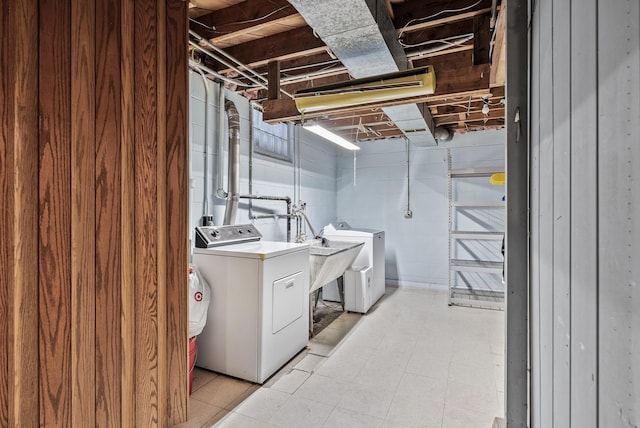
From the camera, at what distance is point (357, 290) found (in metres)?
3.95

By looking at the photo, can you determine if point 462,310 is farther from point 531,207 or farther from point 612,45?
point 612,45

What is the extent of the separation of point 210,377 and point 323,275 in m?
1.31

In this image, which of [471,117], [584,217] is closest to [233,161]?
[584,217]

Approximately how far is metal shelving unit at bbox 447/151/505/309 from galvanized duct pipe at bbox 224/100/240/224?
2.93 m

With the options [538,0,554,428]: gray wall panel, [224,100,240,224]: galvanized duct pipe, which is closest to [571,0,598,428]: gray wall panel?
[538,0,554,428]: gray wall panel

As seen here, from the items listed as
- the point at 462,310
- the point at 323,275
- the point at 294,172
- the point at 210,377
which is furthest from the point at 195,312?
the point at 462,310

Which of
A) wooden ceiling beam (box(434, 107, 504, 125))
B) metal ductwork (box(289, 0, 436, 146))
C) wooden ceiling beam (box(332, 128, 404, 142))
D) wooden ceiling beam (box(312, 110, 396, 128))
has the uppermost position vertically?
wooden ceiling beam (box(434, 107, 504, 125))

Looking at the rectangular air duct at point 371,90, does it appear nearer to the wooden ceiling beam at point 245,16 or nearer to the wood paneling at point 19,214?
the wooden ceiling beam at point 245,16

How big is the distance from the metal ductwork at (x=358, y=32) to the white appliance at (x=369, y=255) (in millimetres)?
2410

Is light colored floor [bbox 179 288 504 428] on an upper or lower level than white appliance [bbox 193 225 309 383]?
lower

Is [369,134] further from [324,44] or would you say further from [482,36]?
[482,36]

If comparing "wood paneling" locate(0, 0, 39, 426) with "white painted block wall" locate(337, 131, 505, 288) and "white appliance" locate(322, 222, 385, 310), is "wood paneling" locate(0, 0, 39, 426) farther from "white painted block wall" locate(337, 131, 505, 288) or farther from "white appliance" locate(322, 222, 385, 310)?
"white painted block wall" locate(337, 131, 505, 288)

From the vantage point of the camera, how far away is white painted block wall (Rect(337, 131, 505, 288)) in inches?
190

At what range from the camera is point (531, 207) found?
114 centimetres
